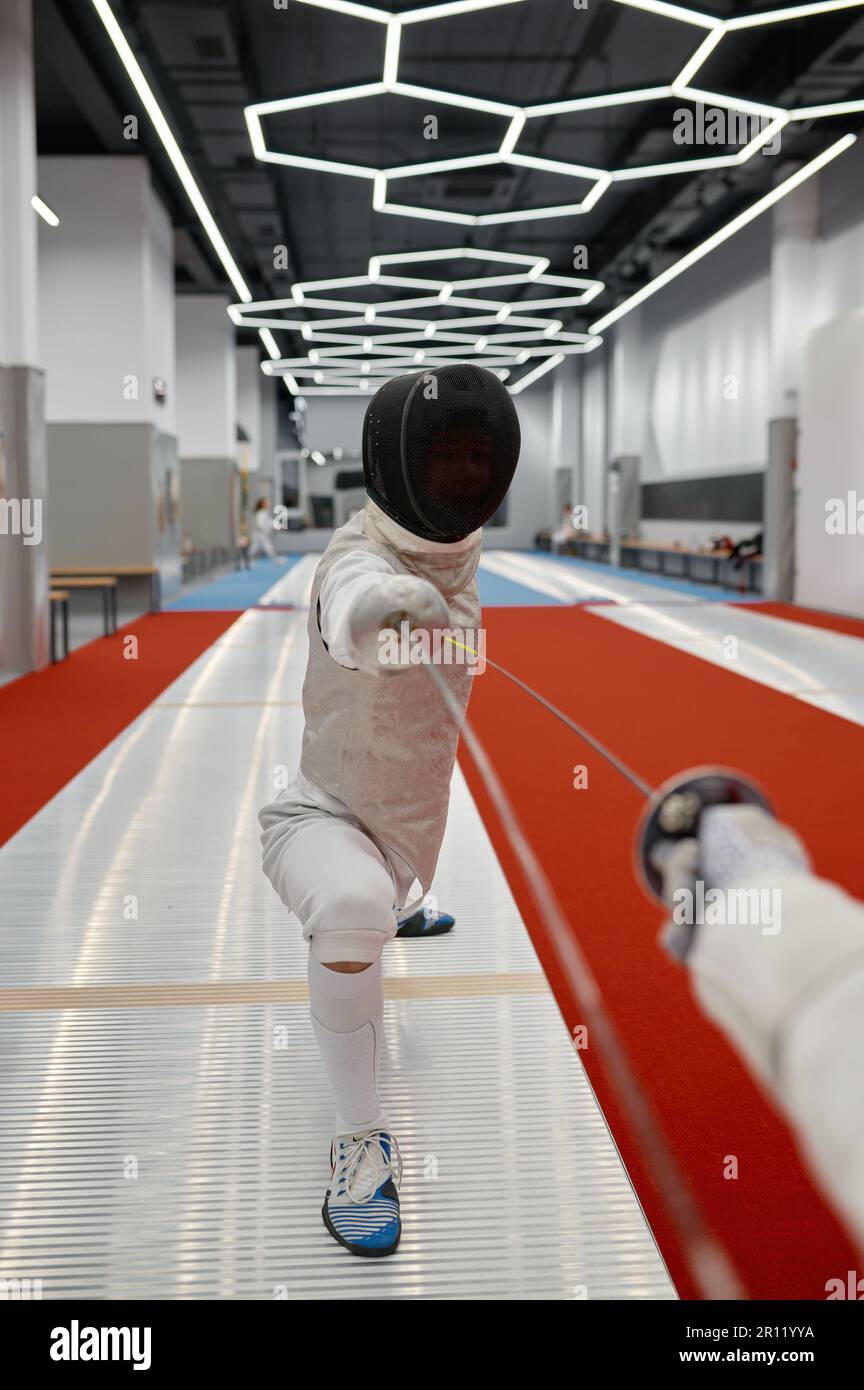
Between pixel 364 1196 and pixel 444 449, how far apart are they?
1.13 meters

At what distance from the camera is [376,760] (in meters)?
1.79

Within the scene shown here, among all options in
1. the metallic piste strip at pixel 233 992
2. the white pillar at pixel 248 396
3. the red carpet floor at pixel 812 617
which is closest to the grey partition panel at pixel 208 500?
the white pillar at pixel 248 396

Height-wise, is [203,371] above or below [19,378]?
above

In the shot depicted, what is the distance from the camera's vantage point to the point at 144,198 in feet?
38.7

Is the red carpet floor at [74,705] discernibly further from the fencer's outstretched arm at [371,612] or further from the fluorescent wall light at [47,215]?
the fluorescent wall light at [47,215]

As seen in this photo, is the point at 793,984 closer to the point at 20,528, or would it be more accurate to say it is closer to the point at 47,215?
the point at 20,528

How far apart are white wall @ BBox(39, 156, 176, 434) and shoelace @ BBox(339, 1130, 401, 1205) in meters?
11.2

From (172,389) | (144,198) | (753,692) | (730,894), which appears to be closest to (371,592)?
(730,894)

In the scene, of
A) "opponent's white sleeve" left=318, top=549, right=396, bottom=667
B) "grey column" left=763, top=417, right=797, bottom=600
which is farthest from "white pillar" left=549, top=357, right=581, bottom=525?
"opponent's white sleeve" left=318, top=549, right=396, bottom=667

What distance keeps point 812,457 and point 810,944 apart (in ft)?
42.0

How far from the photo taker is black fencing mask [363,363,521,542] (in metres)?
1.67

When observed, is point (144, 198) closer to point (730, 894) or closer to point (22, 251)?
point (22, 251)

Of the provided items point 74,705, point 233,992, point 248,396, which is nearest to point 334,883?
point 233,992

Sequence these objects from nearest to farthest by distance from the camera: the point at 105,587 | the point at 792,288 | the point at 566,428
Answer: the point at 105,587 → the point at 792,288 → the point at 566,428
